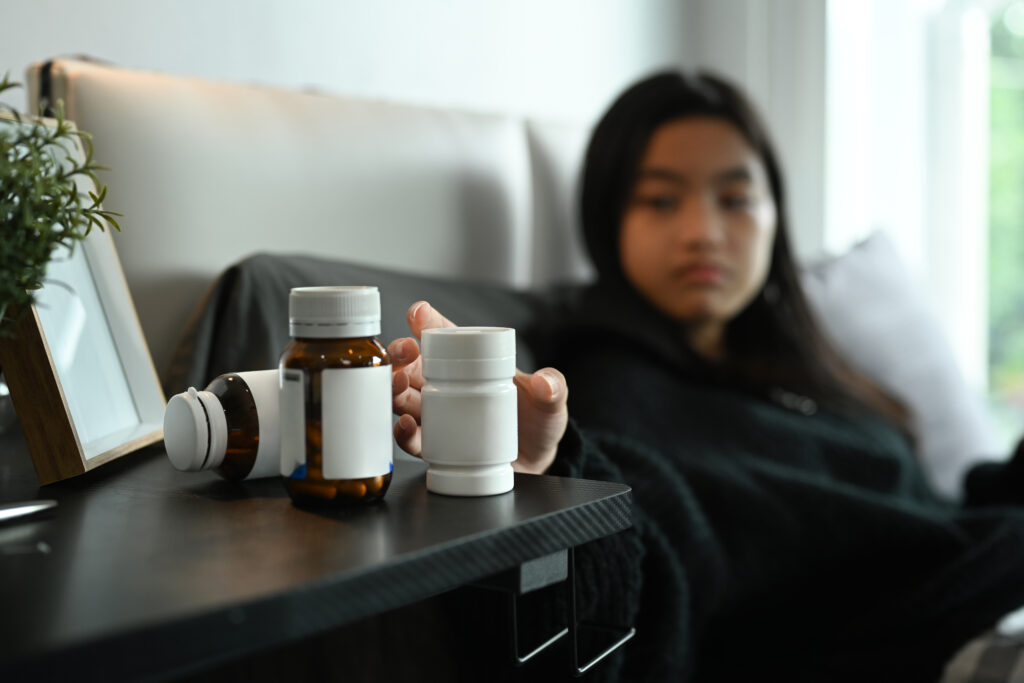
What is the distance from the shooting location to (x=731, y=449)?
46.6 inches

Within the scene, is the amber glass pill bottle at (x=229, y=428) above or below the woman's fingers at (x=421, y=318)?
below

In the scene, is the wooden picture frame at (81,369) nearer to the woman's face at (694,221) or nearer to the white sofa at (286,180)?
the white sofa at (286,180)

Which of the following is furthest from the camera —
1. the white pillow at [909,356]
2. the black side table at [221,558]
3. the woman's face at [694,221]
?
the white pillow at [909,356]

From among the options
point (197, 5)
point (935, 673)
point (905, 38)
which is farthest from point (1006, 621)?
point (905, 38)

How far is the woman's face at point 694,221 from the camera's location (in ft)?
4.30

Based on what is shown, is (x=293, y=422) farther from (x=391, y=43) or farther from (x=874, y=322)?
(x=874, y=322)

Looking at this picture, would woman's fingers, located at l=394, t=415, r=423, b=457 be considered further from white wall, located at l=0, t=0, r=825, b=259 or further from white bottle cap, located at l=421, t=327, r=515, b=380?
white wall, located at l=0, t=0, r=825, b=259

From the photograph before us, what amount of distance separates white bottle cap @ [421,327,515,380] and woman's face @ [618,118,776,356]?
796 mm

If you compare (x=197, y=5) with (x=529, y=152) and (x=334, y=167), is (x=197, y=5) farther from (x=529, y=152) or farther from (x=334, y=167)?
(x=529, y=152)

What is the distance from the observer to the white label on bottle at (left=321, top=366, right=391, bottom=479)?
0.50 m

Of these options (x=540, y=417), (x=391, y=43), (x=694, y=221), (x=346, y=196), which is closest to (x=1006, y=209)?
(x=694, y=221)

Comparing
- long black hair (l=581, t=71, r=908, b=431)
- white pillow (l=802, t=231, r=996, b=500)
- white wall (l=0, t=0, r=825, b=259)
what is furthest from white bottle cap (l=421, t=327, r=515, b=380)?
white pillow (l=802, t=231, r=996, b=500)

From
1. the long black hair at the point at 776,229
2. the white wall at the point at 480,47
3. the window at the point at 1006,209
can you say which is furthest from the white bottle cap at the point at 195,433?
the window at the point at 1006,209

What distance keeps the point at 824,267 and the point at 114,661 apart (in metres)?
1.53
